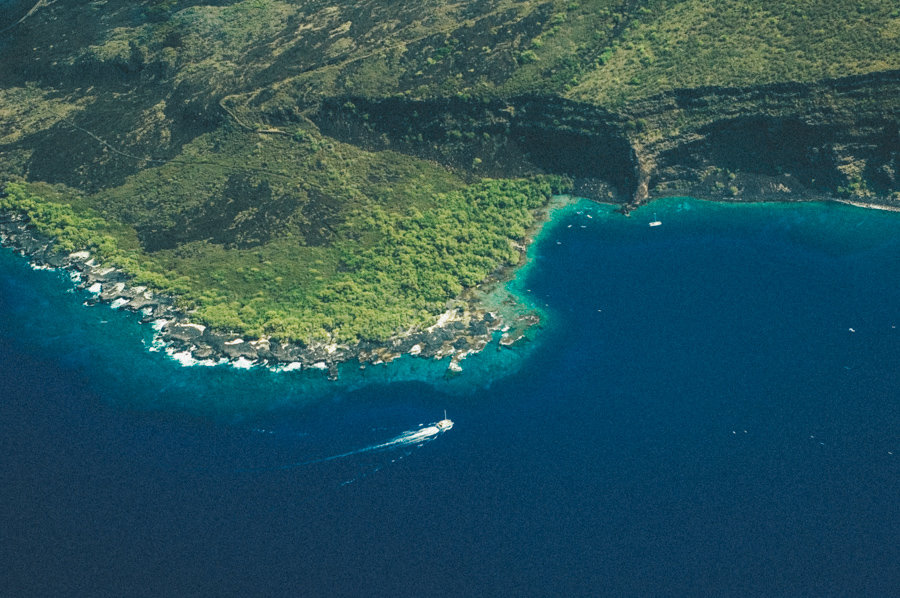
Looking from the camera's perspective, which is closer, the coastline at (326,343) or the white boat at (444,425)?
the white boat at (444,425)

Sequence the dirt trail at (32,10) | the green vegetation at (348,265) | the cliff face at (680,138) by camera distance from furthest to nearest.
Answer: the dirt trail at (32,10) < the cliff face at (680,138) < the green vegetation at (348,265)

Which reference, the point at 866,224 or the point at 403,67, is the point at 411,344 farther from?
the point at 866,224

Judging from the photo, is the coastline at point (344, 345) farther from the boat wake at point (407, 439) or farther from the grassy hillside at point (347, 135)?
the boat wake at point (407, 439)

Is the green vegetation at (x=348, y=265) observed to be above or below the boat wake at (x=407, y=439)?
above

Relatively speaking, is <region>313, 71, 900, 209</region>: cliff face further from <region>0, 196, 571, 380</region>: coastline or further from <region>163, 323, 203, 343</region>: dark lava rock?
<region>163, 323, 203, 343</region>: dark lava rock

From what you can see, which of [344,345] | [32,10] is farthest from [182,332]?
[32,10]

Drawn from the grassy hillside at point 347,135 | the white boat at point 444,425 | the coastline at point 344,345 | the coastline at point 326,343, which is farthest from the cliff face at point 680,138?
the white boat at point 444,425

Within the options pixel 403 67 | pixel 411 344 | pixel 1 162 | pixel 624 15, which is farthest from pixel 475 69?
pixel 1 162
